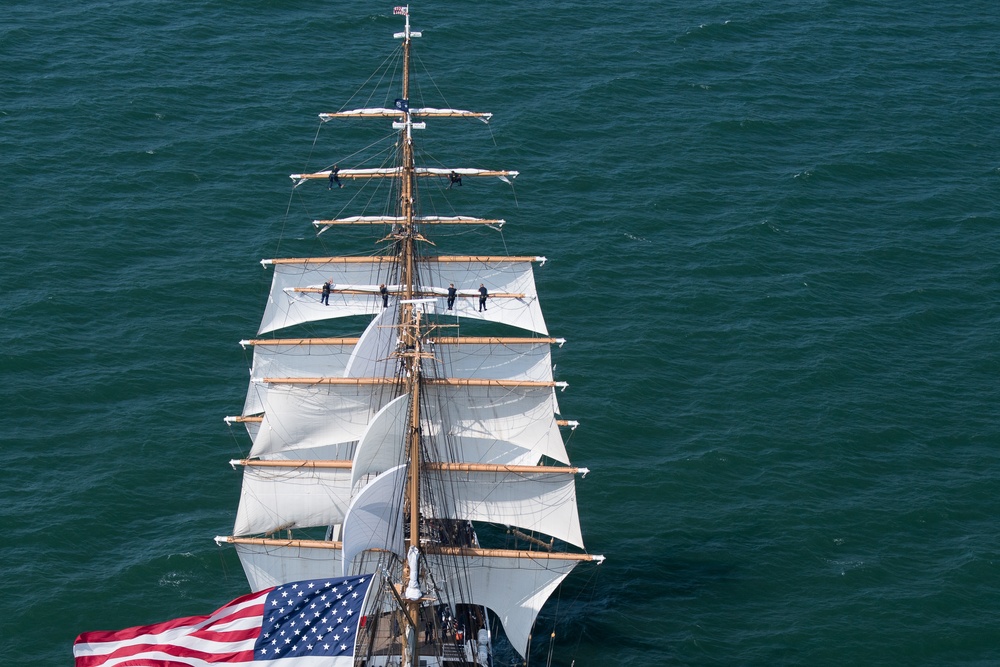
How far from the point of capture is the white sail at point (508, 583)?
317ft

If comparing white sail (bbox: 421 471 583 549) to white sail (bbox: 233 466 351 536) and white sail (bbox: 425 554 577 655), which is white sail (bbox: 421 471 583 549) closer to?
white sail (bbox: 425 554 577 655)

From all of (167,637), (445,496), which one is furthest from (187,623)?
(445,496)

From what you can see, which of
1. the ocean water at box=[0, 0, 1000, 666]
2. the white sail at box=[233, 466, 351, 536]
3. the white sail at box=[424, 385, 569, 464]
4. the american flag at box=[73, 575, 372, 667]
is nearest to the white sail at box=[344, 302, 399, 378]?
the white sail at box=[424, 385, 569, 464]

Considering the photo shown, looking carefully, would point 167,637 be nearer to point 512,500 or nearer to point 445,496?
point 445,496

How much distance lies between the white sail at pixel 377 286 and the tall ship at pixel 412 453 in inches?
3.8

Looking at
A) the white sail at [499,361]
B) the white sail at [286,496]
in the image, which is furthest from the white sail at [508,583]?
the white sail at [499,361]

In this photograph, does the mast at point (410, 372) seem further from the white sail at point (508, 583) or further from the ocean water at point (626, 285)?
the ocean water at point (626, 285)

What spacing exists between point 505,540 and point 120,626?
26.5 meters

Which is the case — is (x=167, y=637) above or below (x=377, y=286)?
below

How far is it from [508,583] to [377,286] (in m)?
23.2

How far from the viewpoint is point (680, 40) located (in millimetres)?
169125

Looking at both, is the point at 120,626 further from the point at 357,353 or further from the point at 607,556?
the point at 607,556

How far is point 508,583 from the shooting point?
320ft

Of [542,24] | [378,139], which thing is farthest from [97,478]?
[542,24]
